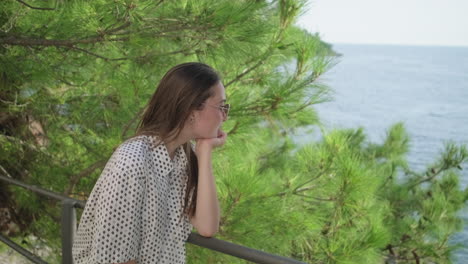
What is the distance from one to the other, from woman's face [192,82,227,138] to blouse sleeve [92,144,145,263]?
0.53 ft

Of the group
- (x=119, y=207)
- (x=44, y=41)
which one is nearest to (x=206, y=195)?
(x=119, y=207)

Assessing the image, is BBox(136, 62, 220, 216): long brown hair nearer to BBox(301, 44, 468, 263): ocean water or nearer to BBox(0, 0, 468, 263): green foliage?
BBox(0, 0, 468, 263): green foliage

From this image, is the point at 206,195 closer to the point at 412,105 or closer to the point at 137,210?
the point at 137,210

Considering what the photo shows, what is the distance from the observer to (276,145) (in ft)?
19.5

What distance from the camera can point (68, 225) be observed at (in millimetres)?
1758

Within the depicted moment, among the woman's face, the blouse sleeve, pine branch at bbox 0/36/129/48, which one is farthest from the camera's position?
pine branch at bbox 0/36/129/48

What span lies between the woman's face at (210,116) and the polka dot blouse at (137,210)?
80 millimetres

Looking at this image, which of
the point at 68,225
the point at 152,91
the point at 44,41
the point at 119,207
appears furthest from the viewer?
the point at 152,91

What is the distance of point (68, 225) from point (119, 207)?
0.68 m

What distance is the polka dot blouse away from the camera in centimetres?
115

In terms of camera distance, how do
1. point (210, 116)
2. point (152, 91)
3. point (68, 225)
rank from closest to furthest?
point (210, 116) < point (68, 225) < point (152, 91)

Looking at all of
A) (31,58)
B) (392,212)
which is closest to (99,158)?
(31,58)

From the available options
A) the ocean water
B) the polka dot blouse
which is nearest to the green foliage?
the polka dot blouse

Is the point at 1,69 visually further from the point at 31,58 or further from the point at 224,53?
the point at 224,53
